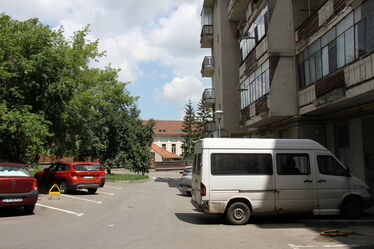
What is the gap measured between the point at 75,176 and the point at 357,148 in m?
13.7

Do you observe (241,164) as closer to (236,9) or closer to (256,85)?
(256,85)

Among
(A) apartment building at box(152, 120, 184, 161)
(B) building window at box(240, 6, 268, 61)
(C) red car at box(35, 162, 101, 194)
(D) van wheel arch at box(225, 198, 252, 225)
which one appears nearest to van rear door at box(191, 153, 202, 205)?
(D) van wheel arch at box(225, 198, 252, 225)

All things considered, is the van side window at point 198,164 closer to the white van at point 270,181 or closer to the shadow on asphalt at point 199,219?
the white van at point 270,181

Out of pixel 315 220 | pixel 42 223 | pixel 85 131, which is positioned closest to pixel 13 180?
pixel 42 223

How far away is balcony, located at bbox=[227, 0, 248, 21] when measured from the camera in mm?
27673

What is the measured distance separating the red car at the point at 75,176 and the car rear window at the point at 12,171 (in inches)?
261

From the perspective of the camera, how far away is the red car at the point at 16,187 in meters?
11.5

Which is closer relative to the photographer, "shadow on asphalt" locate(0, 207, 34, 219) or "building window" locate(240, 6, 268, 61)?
"shadow on asphalt" locate(0, 207, 34, 219)

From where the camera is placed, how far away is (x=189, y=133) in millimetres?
90625

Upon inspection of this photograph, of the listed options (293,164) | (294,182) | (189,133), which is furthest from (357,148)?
(189,133)

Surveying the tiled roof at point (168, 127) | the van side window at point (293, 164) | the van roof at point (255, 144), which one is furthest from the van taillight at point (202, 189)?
the tiled roof at point (168, 127)

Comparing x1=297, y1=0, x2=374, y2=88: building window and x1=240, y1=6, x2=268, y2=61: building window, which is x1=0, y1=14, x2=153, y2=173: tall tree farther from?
x1=297, y1=0, x2=374, y2=88: building window

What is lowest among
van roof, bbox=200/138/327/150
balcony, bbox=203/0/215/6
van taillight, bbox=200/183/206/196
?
van taillight, bbox=200/183/206/196

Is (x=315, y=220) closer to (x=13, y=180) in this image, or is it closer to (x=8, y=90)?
(x=13, y=180)
